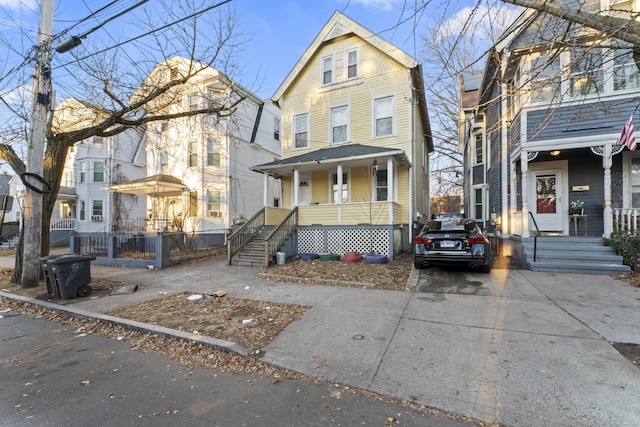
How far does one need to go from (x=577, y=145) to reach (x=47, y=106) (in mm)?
14701

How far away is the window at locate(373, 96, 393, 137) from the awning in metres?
11.3

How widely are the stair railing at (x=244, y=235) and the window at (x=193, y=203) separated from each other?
246 inches

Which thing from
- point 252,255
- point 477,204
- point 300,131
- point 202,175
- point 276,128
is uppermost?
point 276,128

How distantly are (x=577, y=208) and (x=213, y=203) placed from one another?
16.3 m

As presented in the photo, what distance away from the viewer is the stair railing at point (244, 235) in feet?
35.5

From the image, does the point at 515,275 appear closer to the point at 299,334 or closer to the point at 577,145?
the point at 577,145

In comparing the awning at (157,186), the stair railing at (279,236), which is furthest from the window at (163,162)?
the stair railing at (279,236)

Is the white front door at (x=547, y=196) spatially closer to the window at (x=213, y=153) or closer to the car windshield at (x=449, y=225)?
the car windshield at (x=449, y=225)

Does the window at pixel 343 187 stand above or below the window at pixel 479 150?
below

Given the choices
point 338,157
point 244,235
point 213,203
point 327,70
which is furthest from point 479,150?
point 213,203

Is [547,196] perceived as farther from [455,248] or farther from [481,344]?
[481,344]

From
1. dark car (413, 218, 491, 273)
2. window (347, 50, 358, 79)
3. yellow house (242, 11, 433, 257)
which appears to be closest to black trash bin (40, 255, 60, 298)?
yellow house (242, 11, 433, 257)

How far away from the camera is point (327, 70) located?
46.1ft

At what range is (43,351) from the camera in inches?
162
